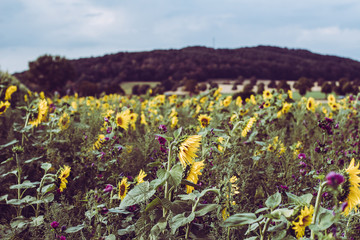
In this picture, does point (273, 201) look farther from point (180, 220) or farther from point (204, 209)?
point (180, 220)

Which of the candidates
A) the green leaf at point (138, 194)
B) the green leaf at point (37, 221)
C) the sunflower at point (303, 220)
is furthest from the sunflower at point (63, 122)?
the sunflower at point (303, 220)

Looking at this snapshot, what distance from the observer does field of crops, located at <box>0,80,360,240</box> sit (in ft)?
4.83

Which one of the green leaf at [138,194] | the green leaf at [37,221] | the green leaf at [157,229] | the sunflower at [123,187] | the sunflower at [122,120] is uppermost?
the sunflower at [122,120]

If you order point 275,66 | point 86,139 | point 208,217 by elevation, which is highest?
point 275,66

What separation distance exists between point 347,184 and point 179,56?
126 ft

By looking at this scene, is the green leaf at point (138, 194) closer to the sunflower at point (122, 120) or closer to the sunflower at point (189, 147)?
the sunflower at point (189, 147)

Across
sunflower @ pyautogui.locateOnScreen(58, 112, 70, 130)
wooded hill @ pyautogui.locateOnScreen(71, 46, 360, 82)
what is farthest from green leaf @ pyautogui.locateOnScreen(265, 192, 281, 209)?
wooded hill @ pyautogui.locateOnScreen(71, 46, 360, 82)

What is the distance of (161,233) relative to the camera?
5.74 feet

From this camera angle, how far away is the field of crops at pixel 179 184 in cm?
147

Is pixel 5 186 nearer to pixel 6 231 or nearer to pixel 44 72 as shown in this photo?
pixel 6 231

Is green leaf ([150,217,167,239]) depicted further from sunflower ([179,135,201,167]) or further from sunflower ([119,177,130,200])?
sunflower ([119,177,130,200])

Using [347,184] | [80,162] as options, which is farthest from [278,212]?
[80,162]

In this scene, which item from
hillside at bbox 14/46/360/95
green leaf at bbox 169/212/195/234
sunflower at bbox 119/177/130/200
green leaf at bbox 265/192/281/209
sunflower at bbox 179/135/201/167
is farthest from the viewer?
hillside at bbox 14/46/360/95

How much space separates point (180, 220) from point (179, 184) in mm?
217
